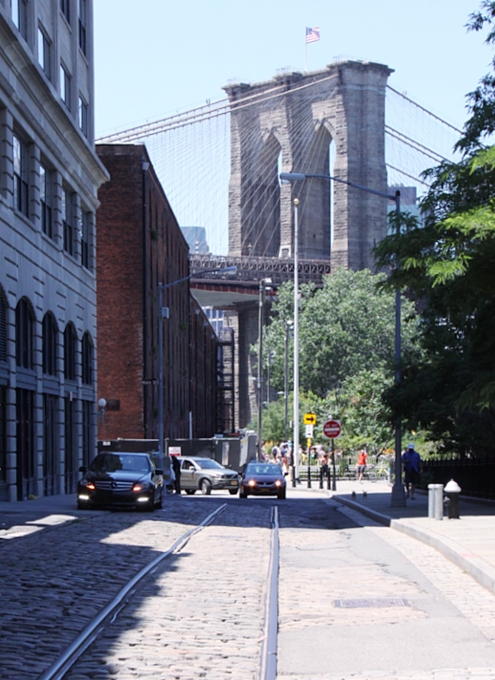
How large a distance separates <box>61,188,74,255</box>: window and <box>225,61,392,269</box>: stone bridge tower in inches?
3142

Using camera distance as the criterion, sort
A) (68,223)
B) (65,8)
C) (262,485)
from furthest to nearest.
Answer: (65,8), (68,223), (262,485)

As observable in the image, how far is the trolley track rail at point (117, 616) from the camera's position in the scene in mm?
7656

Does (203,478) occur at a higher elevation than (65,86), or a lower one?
lower

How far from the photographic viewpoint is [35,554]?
15.0 metres

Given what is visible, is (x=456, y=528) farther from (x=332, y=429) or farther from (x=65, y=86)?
(x=65, y=86)

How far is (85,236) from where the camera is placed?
4091cm

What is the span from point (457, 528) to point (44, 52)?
22193 millimetres

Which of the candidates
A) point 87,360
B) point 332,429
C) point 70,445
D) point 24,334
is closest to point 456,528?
point 24,334

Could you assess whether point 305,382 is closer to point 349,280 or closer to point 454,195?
point 349,280

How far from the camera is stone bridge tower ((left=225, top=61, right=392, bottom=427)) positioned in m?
121

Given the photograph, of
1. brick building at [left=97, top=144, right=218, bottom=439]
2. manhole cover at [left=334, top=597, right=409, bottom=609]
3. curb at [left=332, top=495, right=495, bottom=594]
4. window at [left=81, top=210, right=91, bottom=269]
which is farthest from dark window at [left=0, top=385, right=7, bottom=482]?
manhole cover at [left=334, top=597, right=409, bottom=609]

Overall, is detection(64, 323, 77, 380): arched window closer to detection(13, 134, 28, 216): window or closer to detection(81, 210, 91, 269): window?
detection(81, 210, 91, 269): window

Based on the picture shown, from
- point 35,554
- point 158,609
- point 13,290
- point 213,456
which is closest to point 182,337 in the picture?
point 213,456

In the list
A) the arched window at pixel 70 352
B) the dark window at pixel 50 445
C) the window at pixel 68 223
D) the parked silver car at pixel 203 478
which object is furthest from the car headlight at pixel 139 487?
the window at pixel 68 223
